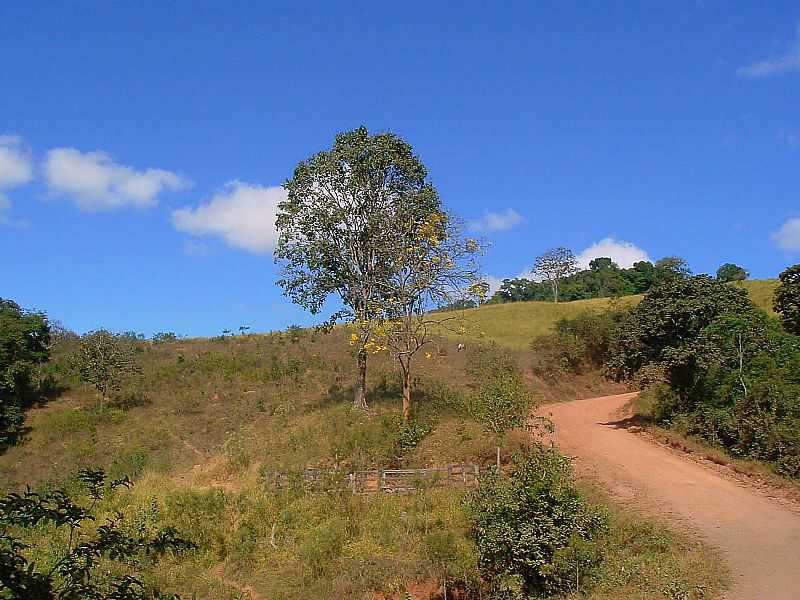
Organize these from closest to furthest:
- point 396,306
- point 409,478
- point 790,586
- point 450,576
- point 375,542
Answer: point 790,586, point 450,576, point 375,542, point 409,478, point 396,306

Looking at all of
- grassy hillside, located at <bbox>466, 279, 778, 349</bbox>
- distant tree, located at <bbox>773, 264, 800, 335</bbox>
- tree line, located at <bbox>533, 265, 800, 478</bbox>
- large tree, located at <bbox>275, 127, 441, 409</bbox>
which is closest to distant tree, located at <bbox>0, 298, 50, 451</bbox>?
large tree, located at <bbox>275, 127, 441, 409</bbox>

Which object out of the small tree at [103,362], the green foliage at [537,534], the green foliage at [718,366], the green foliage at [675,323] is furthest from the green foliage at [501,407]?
the small tree at [103,362]

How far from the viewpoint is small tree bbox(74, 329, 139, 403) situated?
97.7ft

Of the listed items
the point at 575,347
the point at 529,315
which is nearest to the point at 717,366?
the point at 575,347

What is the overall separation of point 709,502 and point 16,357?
92.1ft

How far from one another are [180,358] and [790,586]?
3099 centimetres

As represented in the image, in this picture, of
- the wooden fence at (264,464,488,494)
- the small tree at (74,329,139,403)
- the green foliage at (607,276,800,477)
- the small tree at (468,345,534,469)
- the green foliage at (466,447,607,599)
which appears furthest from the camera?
the small tree at (74,329,139,403)

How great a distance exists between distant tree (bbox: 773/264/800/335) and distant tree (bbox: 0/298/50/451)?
31186 millimetres

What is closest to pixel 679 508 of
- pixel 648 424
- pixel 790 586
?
pixel 790 586

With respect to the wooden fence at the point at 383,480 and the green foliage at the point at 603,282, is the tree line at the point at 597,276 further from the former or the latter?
the wooden fence at the point at 383,480

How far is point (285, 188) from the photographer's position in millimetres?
24875

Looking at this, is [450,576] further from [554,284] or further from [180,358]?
[554,284]

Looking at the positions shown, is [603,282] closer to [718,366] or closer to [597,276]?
[597,276]

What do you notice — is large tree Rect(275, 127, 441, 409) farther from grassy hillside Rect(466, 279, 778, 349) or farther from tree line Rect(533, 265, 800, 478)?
grassy hillside Rect(466, 279, 778, 349)
